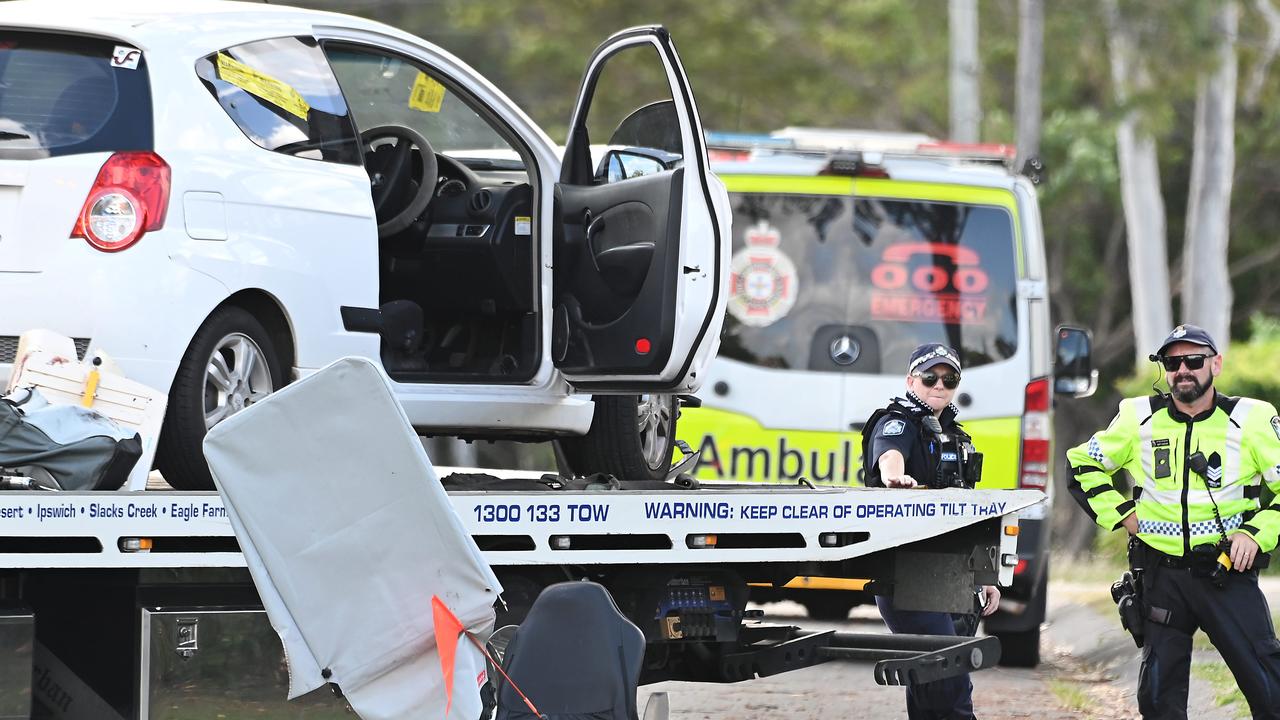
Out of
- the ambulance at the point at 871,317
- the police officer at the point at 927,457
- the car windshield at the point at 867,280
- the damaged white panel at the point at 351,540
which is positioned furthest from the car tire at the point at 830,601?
the damaged white panel at the point at 351,540

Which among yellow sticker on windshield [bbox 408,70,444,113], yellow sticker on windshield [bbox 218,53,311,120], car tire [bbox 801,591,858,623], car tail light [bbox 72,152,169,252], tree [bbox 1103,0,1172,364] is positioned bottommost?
car tire [bbox 801,591,858,623]

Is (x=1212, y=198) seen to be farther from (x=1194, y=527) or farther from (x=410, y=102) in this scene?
(x=410, y=102)

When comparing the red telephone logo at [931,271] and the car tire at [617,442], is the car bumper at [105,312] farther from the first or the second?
the red telephone logo at [931,271]

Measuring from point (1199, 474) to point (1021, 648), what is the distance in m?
3.97

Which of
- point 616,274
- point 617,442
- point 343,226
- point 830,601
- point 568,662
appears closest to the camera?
point 568,662

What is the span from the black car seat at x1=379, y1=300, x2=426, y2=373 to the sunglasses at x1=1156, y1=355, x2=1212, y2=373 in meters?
2.52

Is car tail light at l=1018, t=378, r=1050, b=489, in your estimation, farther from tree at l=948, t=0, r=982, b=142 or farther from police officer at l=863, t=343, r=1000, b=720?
tree at l=948, t=0, r=982, b=142

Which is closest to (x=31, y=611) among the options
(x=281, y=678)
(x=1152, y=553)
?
(x=281, y=678)

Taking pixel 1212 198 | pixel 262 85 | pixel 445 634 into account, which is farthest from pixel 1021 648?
pixel 1212 198

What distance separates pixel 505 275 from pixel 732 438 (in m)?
2.80

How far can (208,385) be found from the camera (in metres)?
5.94

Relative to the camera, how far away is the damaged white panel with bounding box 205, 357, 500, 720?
484 centimetres

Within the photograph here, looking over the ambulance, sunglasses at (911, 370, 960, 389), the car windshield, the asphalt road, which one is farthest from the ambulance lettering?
sunglasses at (911, 370, 960, 389)

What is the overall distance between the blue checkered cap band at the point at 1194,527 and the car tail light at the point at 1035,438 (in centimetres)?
278
